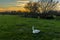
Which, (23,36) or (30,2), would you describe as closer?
(23,36)

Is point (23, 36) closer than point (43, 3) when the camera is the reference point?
Yes

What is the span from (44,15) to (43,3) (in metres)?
2.74

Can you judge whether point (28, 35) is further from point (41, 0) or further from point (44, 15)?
point (41, 0)

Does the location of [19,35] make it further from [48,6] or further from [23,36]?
[48,6]

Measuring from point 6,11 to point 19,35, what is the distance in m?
13.3

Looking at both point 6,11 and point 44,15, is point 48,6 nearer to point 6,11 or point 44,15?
point 44,15

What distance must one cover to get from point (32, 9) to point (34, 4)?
2.24ft


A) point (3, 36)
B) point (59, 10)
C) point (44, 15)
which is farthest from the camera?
point (59, 10)

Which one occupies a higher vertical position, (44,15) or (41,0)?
(41,0)

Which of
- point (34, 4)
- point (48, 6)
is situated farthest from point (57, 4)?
point (34, 4)

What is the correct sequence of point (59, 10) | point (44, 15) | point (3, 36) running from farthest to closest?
point (59, 10), point (44, 15), point (3, 36)

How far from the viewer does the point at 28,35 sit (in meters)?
9.48

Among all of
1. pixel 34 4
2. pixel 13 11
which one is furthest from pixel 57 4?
pixel 13 11

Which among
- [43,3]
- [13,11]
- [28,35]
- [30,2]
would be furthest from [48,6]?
[28,35]
